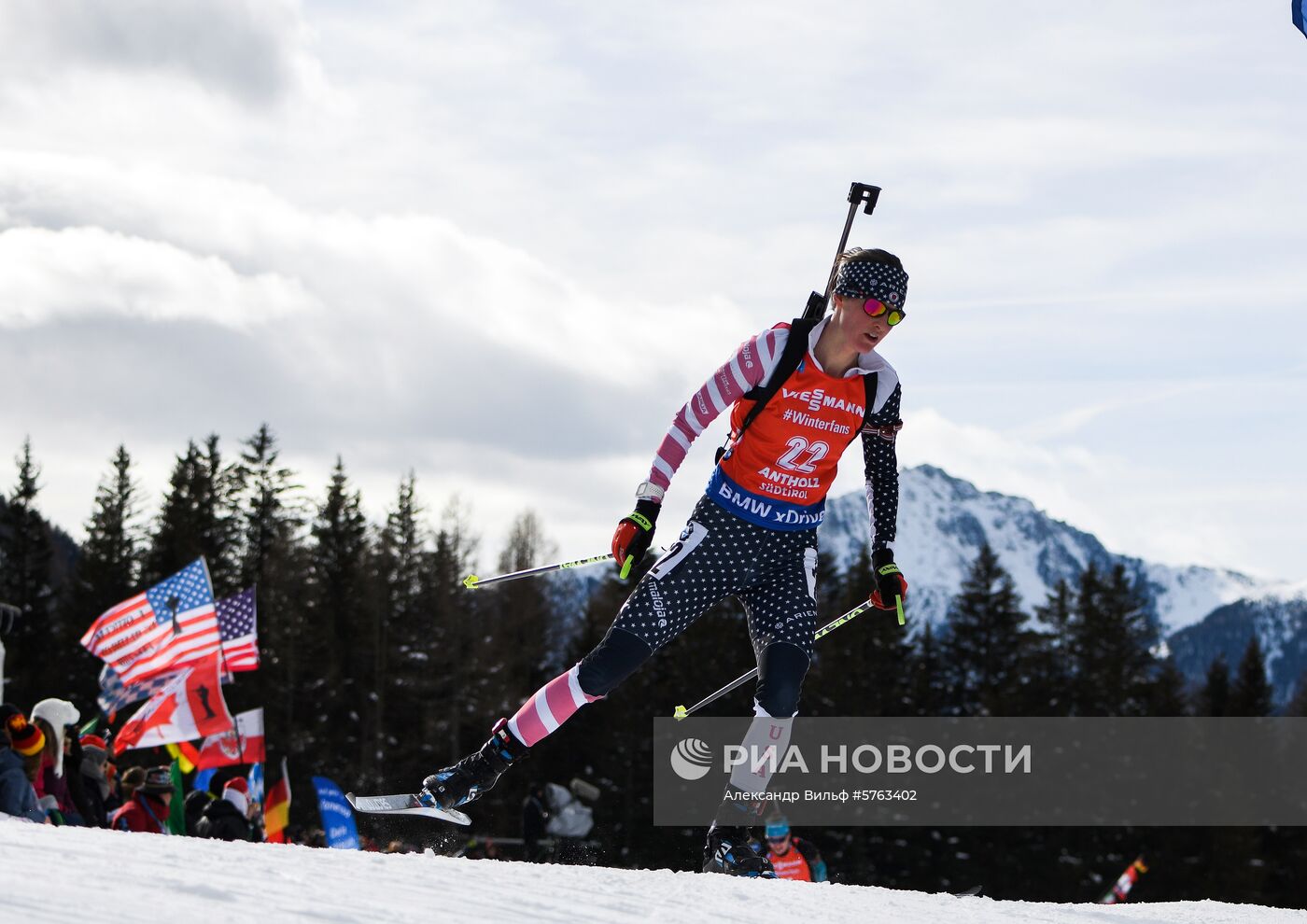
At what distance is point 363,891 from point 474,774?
200 cm

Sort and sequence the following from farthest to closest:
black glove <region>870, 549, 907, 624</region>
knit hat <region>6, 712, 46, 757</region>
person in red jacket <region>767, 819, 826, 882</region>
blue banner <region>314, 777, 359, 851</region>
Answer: blue banner <region>314, 777, 359, 851</region> < person in red jacket <region>767, 819, 826, 882</region> < knit hat <region>6, 712, 46, 757</region> < black glove <region>870, 549, 907, 624</region>

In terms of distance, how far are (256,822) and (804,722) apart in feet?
78.8

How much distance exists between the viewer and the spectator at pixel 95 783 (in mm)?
9179

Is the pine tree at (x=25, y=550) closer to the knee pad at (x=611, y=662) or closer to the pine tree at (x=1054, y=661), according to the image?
the pine tree at (x=1054, y=661)

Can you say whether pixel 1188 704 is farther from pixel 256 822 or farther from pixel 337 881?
pixel 337 881

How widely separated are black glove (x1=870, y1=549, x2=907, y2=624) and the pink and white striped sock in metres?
1.19

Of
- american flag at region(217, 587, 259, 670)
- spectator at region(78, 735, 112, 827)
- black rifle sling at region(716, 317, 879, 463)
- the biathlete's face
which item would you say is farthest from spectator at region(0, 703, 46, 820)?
american flag at region(217, 587, 259, 670)

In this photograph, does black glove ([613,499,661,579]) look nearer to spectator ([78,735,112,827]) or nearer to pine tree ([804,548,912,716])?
spectator ([78,735,112,827])

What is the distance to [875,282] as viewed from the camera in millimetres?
5086

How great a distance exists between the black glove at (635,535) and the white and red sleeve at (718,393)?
0.38ft

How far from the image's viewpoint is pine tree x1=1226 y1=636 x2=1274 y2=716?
1754 inches

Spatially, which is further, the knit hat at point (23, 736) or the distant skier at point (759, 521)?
the knit hat at point (23, 736)

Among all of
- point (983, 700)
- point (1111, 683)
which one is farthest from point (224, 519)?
point (1111, 683)

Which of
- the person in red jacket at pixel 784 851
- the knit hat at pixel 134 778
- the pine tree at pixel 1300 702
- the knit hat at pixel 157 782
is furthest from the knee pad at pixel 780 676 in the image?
the pine tree at pixel 1300 702
